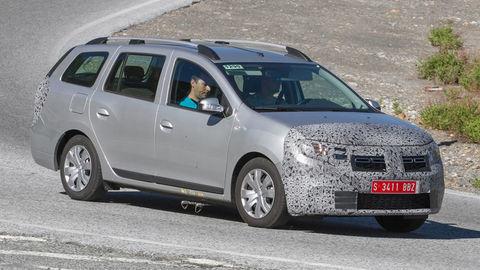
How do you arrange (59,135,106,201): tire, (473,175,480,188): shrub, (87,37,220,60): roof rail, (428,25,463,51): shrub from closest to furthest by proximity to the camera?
(87,37,220,60): roof rail < (59,135,106,201): tire < (473,175,480,188): shrub < (428,25,463,51): shrub

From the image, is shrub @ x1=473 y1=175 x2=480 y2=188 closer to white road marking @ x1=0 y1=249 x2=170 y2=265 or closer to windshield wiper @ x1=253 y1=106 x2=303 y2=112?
windshield wiper @ x1=253 y1=106 x2=303 y2=112

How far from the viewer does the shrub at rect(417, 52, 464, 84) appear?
76.6ft

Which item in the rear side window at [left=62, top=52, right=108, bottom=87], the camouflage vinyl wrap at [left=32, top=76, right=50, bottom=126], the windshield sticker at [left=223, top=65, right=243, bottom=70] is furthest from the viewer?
the camouflage vinyl wrap at [left=32, top=76, right=50, bottom=126]

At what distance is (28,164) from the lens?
1434 centimetres

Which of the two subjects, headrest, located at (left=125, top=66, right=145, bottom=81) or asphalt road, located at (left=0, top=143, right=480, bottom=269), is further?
headrest, located at (left=125, top=66, right=145, bottom=81)

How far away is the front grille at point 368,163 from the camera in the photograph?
9172 mm

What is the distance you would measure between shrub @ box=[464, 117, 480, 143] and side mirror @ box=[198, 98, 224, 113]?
8.78m

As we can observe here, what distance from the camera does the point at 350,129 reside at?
30.7 feet

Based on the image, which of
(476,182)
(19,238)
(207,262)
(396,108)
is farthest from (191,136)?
(396,108)

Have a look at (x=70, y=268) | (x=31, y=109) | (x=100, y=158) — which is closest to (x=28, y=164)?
(x=100, y=158)

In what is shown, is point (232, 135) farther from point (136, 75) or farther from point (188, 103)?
point (136, 75)

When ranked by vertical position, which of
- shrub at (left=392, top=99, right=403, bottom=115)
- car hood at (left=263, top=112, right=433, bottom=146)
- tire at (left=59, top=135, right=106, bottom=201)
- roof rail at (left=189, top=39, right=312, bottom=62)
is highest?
roof rail at (left=189, top=39, right=312, bottom=62)

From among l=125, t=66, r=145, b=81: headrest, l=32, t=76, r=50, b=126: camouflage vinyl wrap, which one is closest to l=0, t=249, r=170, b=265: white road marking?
l=125, t=66, r=145, b=81: headrest

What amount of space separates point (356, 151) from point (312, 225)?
52.0 inches
